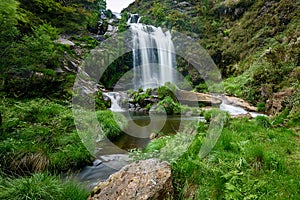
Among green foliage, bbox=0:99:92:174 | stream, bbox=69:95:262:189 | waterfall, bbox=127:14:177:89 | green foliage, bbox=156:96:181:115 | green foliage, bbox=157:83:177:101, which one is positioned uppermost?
waterfall, bbox=127:14:177:89

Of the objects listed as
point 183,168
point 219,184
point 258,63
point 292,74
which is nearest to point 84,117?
point 183,168

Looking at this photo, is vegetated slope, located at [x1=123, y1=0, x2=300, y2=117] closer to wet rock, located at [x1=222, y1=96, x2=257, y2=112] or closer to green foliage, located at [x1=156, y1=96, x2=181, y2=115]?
wet rock, located at [x1=222, y1=96, x2=257, y2=112]

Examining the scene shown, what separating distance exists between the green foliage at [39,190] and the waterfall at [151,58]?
16794 millimetres

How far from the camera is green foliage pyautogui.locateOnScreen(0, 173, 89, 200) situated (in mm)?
2745

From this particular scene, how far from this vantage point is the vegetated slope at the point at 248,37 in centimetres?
1336

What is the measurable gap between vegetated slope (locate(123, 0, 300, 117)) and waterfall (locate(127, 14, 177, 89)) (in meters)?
4.20

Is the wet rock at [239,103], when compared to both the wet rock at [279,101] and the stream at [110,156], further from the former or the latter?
the stream at [110,156]

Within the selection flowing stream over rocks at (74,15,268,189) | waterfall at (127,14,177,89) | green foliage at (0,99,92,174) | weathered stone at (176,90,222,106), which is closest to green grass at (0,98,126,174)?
green foliage at (0,99,92,174)

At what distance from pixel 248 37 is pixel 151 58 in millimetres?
10108

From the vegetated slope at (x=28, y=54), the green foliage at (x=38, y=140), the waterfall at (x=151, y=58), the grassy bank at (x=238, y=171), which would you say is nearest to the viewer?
the grassy bank at (x=238, y=171)

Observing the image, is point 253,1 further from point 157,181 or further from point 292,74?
point 157,181

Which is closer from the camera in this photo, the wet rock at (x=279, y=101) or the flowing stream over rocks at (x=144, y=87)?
the flowing stream over rocks at (x=144, y=87)

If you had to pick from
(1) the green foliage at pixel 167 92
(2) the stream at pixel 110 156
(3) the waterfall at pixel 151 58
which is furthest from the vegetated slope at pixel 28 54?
(3) the waterfall at pixel 151 58

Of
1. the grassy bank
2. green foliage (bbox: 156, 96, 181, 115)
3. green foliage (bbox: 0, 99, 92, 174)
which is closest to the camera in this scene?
the grassy bank
